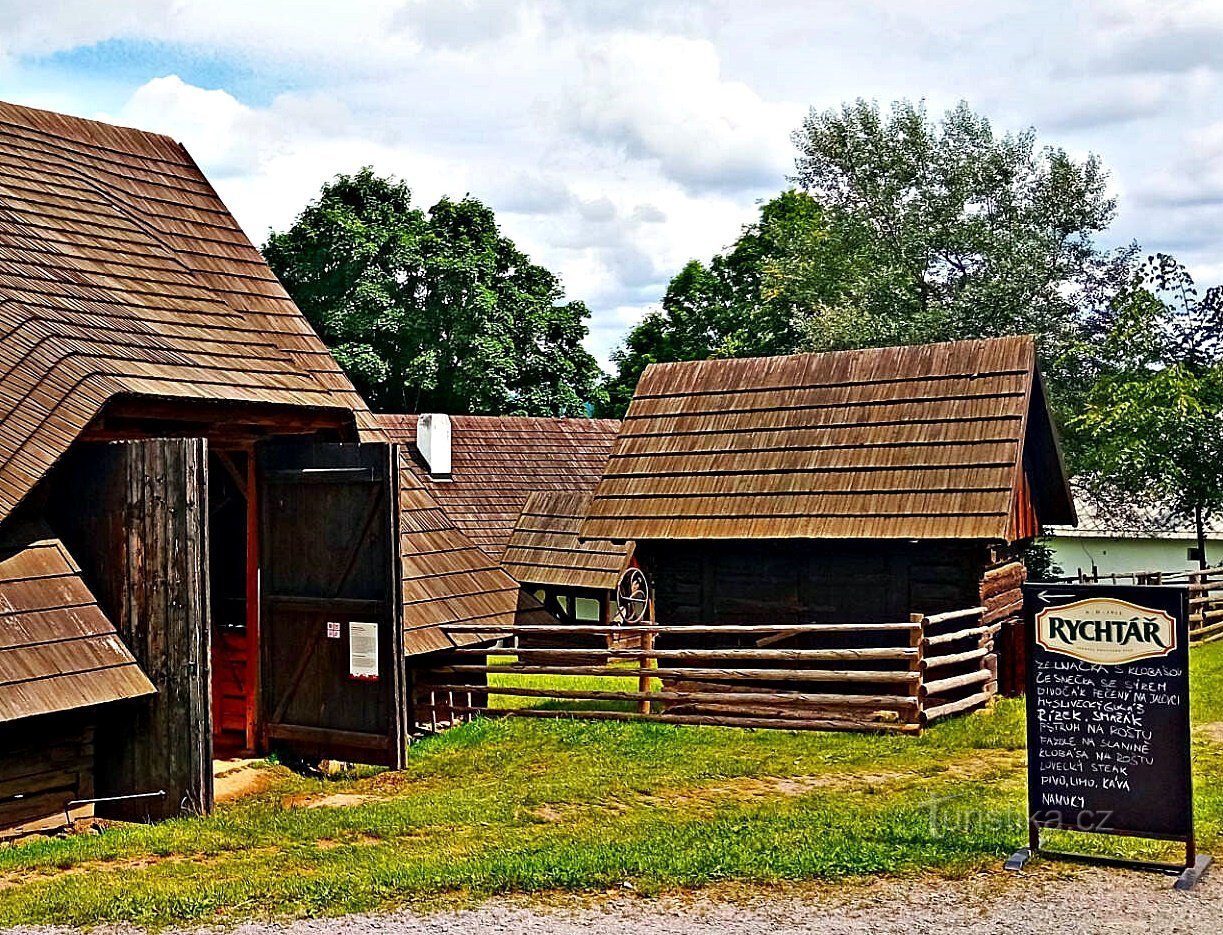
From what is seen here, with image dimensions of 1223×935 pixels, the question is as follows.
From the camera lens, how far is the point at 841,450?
17203 millimetres

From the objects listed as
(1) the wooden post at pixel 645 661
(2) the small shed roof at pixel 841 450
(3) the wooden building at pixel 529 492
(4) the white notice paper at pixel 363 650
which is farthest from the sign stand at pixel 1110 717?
(3) the wooden building at pixel 529 492

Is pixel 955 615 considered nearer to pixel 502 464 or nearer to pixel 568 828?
pixel 568 828

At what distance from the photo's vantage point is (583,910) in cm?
757

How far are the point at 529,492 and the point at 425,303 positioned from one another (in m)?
10.6

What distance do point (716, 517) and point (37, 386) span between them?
8650 millimetres

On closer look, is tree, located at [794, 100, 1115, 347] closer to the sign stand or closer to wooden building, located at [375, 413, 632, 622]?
wooden building, located at [375, 413, 632, 622]

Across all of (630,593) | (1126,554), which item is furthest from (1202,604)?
(1126,554)

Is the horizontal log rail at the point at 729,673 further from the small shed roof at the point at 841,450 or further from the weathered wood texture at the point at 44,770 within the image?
the weathered wood texture at the point at 44,770

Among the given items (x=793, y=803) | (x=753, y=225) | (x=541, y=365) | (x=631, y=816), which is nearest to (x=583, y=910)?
(x=631, y=816)

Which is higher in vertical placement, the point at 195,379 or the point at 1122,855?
the point at 195,379

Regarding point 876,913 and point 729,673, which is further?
point 729,673

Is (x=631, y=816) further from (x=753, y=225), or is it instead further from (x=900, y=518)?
(x=753, y=225)

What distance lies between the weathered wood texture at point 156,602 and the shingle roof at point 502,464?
Result: 17564 mm

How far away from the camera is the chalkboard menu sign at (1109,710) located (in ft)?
26.2
